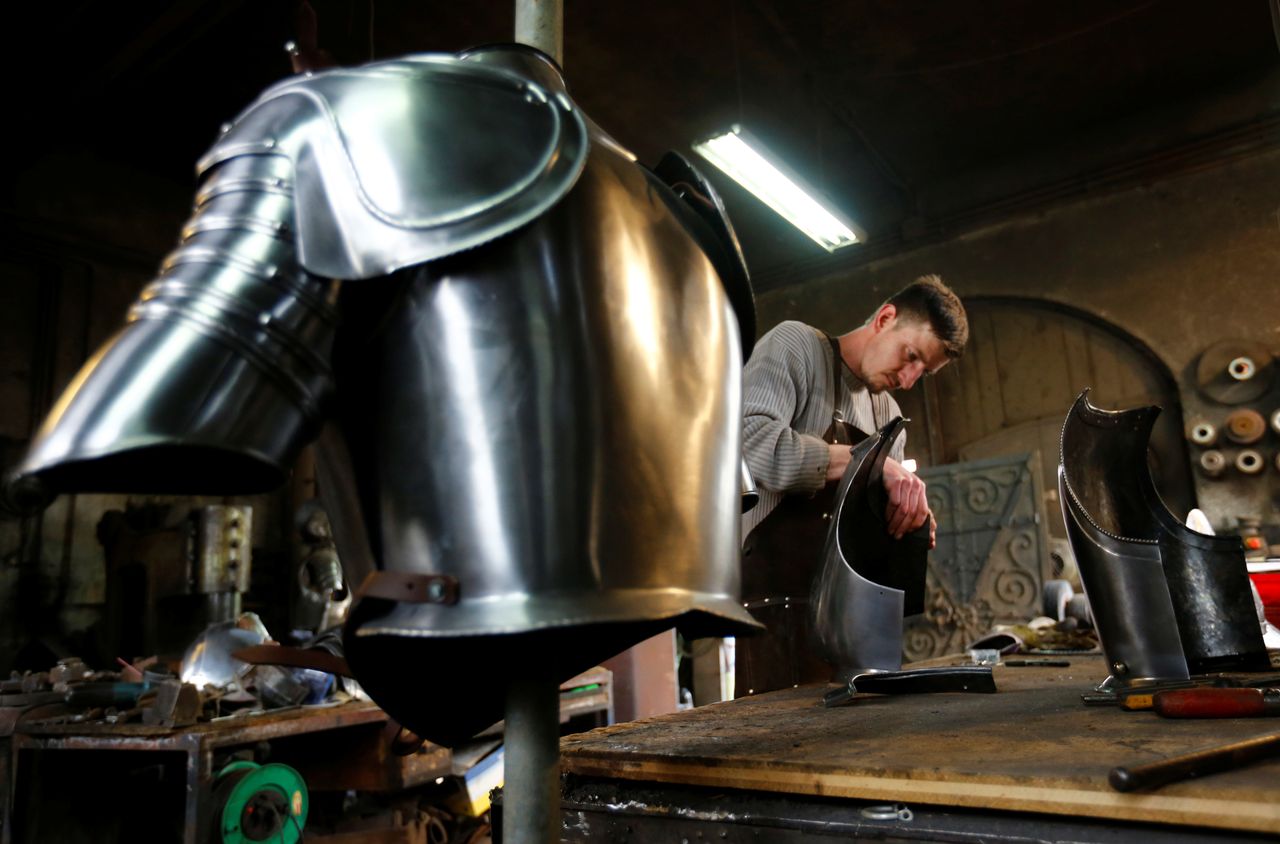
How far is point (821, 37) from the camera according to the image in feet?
16.9

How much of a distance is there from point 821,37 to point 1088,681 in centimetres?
460

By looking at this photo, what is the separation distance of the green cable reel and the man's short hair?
2077 millimetres

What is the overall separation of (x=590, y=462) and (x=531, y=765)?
11.4 inches

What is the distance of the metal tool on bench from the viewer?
1.44 m

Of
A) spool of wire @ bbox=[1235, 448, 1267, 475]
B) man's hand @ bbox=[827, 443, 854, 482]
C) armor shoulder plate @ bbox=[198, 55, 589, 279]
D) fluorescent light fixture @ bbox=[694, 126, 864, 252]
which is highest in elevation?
fluorescent light fixture @ bbox=[694, 126, 864, 252]

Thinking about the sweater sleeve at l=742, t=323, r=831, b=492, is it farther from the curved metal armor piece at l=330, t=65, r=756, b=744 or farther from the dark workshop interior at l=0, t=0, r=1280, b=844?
the curved metal armor piece at l=330, t=65, r=756, b=744

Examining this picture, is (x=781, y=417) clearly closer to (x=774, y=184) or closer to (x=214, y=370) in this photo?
(x=214, y=370)

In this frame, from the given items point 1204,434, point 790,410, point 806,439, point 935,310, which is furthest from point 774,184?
point 806,439

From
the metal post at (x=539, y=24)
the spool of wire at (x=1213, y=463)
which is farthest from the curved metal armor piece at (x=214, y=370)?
the spool of wire at (x=1213, y=463)

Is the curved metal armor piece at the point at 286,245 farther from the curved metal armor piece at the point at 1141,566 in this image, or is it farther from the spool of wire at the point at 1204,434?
the spool of wire at the point at 1204,434

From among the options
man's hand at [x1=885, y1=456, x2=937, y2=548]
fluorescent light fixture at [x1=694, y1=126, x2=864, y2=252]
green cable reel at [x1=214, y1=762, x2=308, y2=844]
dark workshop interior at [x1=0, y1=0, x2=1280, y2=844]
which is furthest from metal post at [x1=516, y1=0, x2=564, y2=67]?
fluorescent light fixture at [x1=694, y1=126, x2=864, y2=252]

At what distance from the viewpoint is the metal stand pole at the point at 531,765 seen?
2.49 feet

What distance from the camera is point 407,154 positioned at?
711 millimetres

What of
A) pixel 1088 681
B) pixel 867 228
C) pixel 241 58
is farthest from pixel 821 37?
pixel 1088 681
